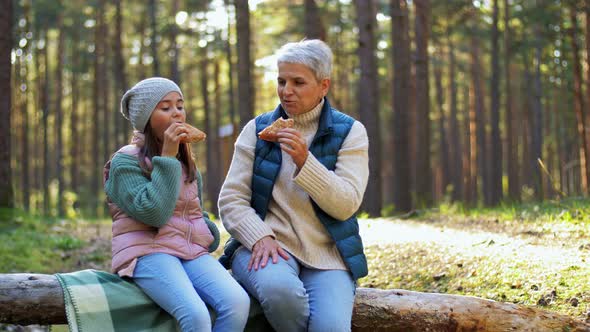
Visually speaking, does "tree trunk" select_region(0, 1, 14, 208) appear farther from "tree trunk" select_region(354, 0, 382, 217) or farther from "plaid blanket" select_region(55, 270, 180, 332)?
"plaid blanket" select_region(55, 270, 180, 332)

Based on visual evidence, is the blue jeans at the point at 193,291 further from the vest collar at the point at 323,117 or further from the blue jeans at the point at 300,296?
the vest collar at the point at 323,117

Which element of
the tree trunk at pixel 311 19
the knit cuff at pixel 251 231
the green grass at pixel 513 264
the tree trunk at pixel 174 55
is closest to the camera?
the knit cuff at pixel 251 231

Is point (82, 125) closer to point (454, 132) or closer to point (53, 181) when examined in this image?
point (53, 181)

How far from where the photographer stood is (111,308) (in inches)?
146

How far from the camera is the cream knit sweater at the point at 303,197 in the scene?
153 inches

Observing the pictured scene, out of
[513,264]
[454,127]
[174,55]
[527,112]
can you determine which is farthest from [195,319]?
[454,127]

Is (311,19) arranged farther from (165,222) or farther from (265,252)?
(165,222)

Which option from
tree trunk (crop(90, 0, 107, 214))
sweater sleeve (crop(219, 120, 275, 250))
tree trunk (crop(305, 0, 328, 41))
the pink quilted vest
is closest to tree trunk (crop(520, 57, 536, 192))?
tree trunk (crop(305, 0, 328, 41))

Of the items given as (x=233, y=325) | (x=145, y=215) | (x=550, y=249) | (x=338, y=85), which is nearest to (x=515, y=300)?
(x=550, y=249)

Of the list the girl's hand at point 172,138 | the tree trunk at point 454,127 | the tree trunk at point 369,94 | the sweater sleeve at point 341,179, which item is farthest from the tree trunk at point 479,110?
the girl's hand at point 172,138

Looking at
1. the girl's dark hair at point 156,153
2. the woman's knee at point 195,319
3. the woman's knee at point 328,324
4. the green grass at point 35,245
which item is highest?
the girl's dark hair at point 156,153

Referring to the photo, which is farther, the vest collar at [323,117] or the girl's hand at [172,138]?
the vest collar at [323,117]

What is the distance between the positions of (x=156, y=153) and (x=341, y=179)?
107 centimetres

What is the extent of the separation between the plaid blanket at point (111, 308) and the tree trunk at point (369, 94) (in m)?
9.66
